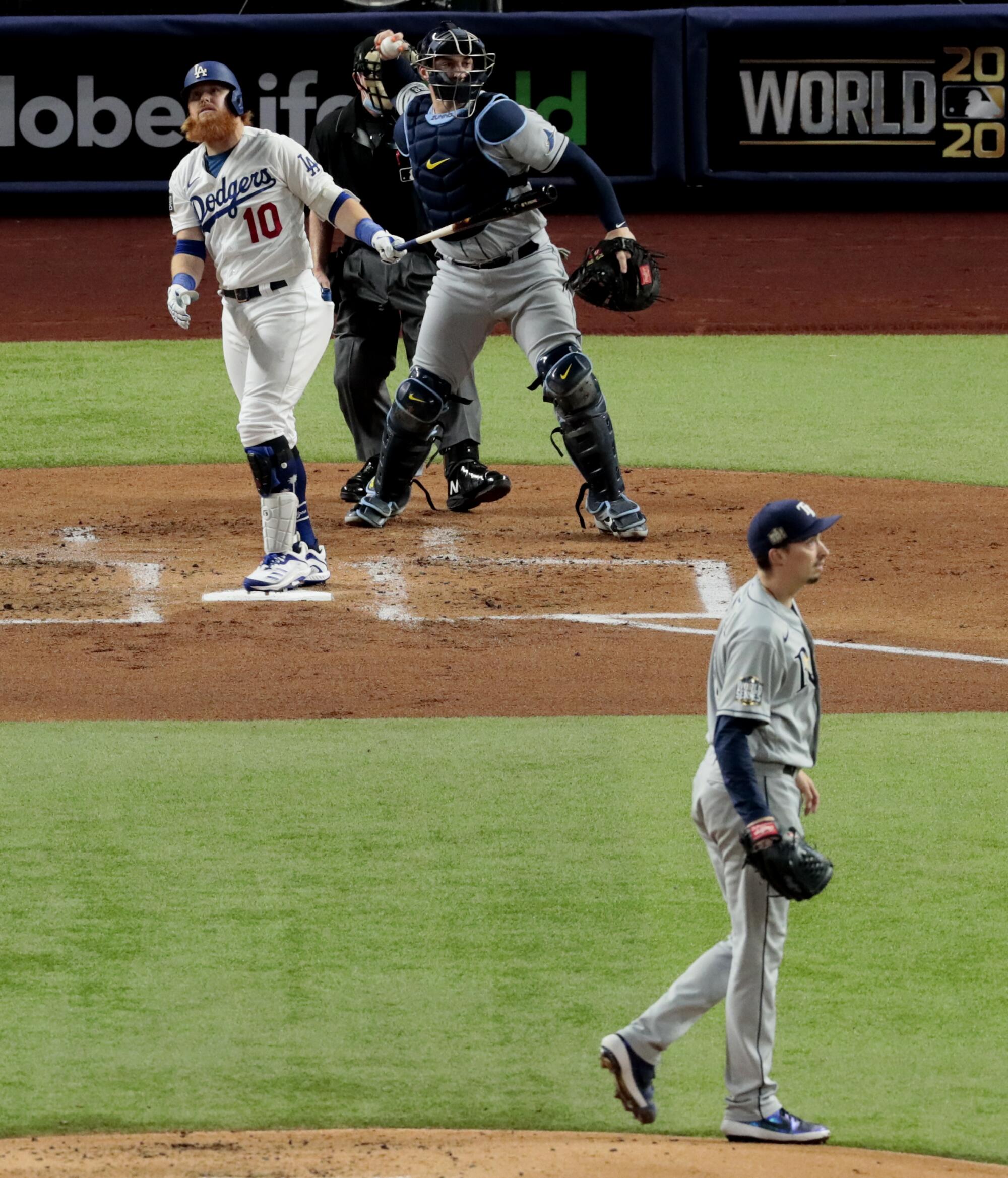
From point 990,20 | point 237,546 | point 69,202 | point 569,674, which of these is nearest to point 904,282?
point 990,20

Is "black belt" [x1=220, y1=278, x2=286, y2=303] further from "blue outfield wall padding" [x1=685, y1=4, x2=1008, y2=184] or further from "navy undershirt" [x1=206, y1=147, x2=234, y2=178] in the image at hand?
"blue outfield wall padding" [x1=685, y1=4, x2=1008, y2=184]

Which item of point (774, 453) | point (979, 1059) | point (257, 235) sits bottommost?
point (774, 453)

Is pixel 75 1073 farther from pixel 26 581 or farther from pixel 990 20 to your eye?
pixel 990 20

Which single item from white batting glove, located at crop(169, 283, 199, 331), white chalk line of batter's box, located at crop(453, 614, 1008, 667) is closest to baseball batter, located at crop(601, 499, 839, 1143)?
white chalk line of batter's box, located at crop(453, 614, 1008, 667)

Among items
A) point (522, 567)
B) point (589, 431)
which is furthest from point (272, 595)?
point (589, 431)

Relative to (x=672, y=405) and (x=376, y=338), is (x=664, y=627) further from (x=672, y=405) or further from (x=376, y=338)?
(x=672, y=405)
